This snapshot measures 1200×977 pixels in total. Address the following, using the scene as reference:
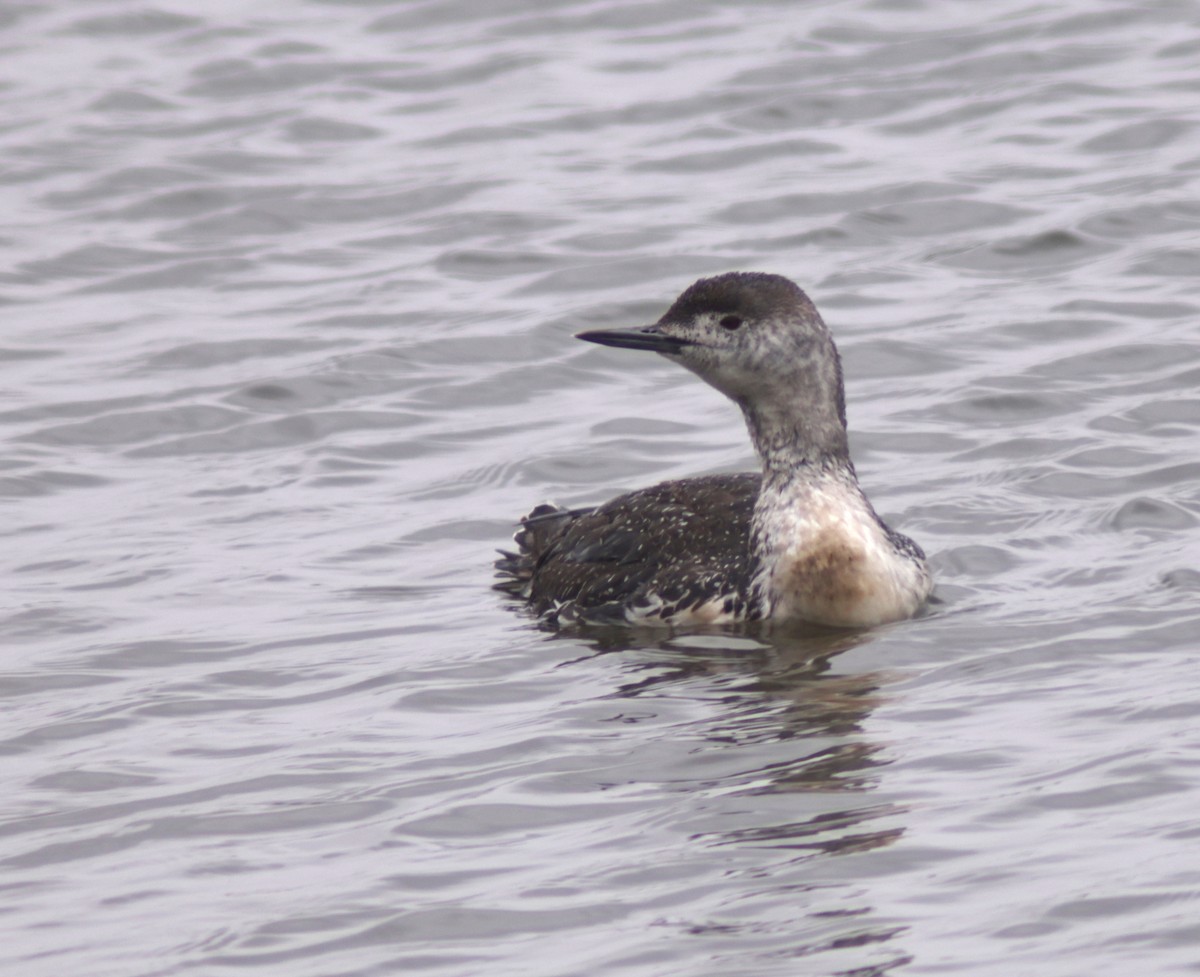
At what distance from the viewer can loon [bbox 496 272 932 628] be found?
8188mm

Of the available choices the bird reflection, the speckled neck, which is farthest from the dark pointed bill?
the bird reflection

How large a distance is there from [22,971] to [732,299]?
3868mm

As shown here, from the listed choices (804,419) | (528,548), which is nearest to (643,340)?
(804,419)

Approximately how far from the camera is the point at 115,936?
5.69 m

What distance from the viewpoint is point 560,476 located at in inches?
410

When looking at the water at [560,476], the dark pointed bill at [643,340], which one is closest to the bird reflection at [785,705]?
the water at [560,476]

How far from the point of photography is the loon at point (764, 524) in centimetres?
819

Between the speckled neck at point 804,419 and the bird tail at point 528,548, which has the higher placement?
the speckled neck at point 804,419

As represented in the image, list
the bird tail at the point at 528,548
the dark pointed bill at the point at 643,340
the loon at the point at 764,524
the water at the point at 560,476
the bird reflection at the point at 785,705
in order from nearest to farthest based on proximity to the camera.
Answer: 1. the water at the point at 560,476
2. the bird reflection at the point at 785,705
3. the loon at the point at 764,524
4. the dark pointed bill at the point at 643,340
5. the bird tail at the point at 528,548

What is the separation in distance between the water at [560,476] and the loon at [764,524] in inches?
7.6

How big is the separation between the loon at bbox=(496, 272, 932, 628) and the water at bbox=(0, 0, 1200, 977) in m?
0.19

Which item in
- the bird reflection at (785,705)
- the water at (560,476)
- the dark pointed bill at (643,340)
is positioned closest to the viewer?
the water at (560,476)

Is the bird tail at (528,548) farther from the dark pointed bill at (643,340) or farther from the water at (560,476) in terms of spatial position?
the dark pointed bill at (643,340)

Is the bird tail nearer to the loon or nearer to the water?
the water
